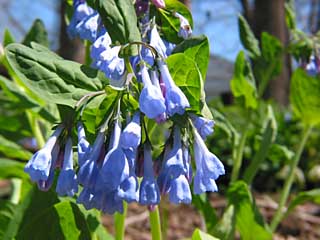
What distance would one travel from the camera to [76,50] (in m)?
2.77

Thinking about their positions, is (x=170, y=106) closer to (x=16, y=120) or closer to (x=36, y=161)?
(x=36, y=161)

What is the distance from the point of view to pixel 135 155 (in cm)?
79

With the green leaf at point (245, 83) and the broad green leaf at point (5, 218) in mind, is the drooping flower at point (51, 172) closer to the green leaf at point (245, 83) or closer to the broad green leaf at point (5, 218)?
the broad green leaf at point (5, 218)

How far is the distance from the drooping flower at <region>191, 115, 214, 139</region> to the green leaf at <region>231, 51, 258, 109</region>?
71cm

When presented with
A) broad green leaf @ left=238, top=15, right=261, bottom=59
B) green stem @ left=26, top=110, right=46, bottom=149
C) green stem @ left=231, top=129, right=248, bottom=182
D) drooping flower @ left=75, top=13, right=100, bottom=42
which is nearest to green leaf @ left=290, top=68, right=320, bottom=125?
broad green leaf @ left=238, top=15, right=261, bottom=59

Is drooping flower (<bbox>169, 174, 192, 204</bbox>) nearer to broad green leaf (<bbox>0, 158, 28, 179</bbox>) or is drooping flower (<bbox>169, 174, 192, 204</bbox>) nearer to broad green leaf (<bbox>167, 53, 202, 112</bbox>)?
broad green leaf (<bbox>167, 53, 202, 112</bbox>)

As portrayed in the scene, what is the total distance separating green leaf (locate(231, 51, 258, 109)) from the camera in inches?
61.0

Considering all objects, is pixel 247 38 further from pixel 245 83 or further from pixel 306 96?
pixel 306 96

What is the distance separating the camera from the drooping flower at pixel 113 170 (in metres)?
0.73

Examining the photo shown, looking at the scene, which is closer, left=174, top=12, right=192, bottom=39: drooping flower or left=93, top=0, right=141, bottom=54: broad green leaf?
left=93, top=0, right=141, bottom=54: broad green leaf

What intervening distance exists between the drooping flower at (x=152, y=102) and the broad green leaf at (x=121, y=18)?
19cm

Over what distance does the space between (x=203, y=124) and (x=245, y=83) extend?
786mm

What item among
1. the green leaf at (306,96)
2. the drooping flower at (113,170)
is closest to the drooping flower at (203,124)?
the drooping flower at (113,170)

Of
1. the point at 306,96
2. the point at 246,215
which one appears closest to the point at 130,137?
the point at 246,215
